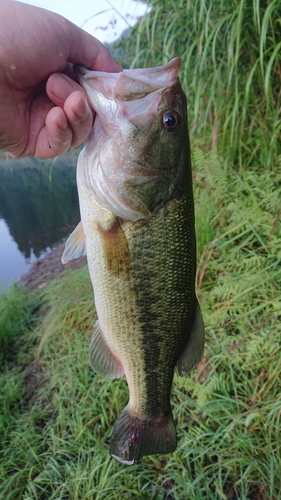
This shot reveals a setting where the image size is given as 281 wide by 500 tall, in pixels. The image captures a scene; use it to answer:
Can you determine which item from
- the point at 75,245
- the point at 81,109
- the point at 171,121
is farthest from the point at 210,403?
the point at 81,109

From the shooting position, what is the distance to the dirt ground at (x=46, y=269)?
6.15 m

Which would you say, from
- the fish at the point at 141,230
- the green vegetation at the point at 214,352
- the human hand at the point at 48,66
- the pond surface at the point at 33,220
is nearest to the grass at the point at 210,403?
the green vegetation at the point at 214,352

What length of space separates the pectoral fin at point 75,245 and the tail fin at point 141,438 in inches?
27.3

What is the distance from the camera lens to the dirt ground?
6.15 m

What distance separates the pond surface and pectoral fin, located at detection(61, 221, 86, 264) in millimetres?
5399

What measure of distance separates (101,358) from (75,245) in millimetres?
459

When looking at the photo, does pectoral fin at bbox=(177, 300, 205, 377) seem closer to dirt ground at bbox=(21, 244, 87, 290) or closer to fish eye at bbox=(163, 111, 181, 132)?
fish eye at bbox=(163, 111, 181, 132)

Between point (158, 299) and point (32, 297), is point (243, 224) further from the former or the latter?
point (32, 297)

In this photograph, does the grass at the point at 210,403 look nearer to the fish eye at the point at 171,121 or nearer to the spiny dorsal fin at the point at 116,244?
the spiny dorsal fin at the point at 116,244

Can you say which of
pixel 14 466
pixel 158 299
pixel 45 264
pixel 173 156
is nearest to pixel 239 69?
pixel 173 156

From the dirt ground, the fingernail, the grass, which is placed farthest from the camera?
the dirt ground

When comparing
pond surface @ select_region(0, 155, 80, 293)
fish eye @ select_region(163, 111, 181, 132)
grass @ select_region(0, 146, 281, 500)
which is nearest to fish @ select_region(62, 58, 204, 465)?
fish eye @ select_region(163, 111, 181, 132)

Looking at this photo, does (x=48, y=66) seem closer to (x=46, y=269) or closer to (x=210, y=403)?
(x=210, y=403)

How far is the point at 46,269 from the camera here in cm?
702
